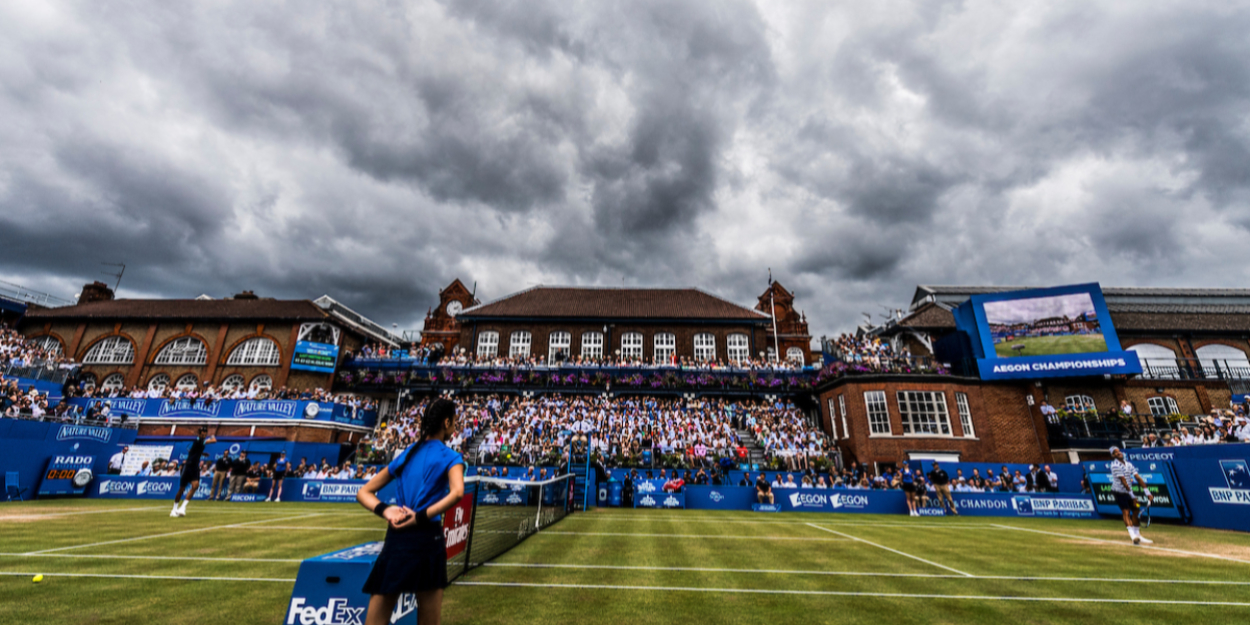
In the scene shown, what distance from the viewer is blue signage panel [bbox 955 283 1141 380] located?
Result: 1058 inches

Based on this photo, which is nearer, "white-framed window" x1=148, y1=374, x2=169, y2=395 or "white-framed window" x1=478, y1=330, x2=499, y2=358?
"white-framed window" x1=148, y1=374, x2=169, y2=395

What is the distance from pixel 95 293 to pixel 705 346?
169ft

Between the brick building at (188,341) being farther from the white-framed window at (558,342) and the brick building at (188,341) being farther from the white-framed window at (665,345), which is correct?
the white-framed window at (665,345)

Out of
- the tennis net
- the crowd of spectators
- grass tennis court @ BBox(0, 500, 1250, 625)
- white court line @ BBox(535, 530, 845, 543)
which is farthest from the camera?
the crowd of spectators

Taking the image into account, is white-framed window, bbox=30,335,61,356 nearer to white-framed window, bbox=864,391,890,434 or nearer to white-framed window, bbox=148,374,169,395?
white-framed window, bbox=148,374,169,395

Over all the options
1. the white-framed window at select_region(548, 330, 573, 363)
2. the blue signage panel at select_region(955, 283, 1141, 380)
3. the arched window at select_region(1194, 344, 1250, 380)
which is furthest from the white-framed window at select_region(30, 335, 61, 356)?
the arched window at select_region(1194, 344, 1250, 380)

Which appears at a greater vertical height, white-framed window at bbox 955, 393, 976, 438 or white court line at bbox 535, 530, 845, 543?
white-framed window at bbox 955, 393, 976, 438

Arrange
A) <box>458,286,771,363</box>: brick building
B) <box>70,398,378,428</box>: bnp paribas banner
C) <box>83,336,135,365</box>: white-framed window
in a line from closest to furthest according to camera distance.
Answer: <box>70,398,378,428</box>: bnp paribas banner → <box>83,336,135,365</box>: white-framed window → <box>458,286,771,363</box>: brick building

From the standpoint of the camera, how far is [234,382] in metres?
34.0

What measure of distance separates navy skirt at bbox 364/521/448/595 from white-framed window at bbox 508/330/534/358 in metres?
33.6

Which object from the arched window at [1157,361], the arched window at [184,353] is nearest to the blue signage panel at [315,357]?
the arched window at [184,353]

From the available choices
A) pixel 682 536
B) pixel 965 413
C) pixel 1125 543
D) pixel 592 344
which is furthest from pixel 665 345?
pixel 1125 543

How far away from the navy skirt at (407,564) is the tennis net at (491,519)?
9.61 feet

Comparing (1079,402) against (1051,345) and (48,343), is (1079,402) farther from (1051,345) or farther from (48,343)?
(48,343)
